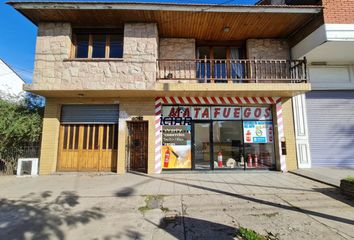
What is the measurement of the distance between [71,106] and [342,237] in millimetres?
10065

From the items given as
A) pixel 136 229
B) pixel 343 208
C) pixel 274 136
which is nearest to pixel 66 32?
pixel 136 229

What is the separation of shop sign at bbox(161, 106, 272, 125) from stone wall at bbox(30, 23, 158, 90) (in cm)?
194

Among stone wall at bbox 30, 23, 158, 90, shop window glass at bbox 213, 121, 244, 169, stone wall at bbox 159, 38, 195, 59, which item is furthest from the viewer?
stone wall at bbox 159, 38, 195, 59

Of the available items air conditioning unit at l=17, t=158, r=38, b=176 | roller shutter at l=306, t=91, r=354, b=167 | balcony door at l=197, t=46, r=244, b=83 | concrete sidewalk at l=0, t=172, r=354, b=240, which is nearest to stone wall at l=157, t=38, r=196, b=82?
balcony door at l=197, t=46, r=244, b=83

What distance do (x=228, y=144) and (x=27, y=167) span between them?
885 centimetres

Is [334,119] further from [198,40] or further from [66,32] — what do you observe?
[66,32]

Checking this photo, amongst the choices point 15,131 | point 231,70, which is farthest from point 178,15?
point 15,131

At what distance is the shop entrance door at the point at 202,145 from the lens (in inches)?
367

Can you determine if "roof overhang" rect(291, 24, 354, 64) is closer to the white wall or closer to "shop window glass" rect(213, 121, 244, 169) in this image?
the white wall

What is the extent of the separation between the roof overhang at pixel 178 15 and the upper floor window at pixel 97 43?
375 mm

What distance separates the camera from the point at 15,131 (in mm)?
8609

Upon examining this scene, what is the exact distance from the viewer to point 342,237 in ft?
11.3

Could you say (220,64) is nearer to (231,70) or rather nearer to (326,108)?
(231,70)

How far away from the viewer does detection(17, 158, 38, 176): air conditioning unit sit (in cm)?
856
